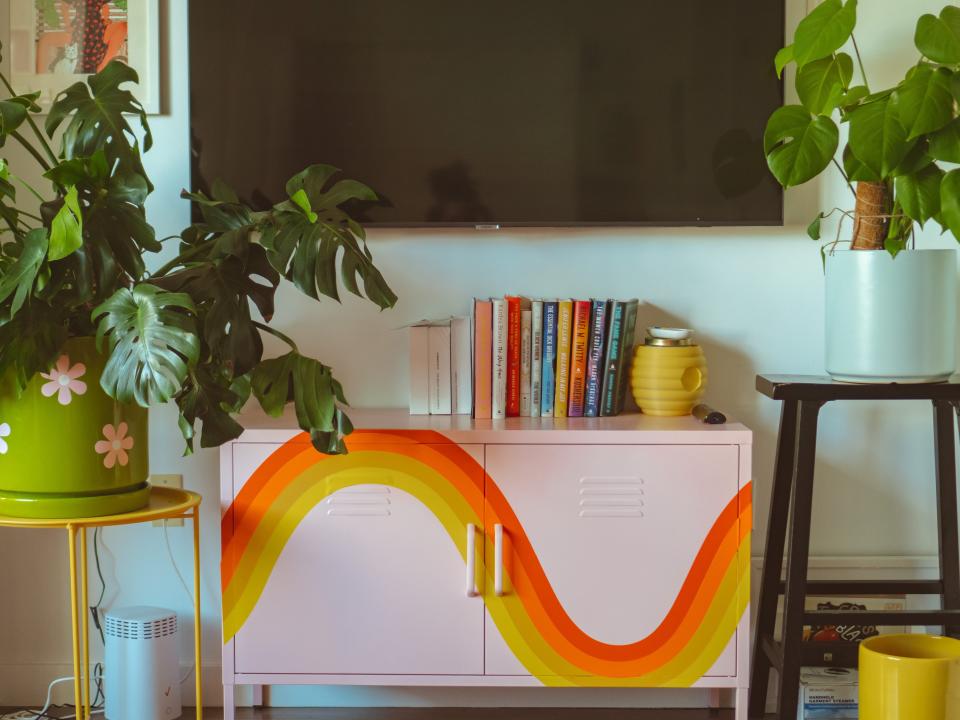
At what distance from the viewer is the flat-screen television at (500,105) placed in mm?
2418

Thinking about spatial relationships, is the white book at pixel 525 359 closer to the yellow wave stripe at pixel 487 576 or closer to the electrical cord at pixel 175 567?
the yellow wave stripe at pixel 487 576

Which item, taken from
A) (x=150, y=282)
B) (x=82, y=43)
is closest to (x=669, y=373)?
(x=150, y=282)

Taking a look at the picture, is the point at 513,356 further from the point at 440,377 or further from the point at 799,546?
the point at 799,546

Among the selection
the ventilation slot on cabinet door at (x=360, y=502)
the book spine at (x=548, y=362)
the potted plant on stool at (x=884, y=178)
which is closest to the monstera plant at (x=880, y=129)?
the potted plant on stool at (x=884, y=178)

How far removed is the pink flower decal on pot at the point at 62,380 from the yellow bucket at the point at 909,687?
64.7 inches

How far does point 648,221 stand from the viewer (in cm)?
245

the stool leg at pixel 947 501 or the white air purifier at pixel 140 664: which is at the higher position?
the stool leg at pixel 947 501

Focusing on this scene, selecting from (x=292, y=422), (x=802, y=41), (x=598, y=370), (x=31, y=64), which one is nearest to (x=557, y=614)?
(x=598, y=370)

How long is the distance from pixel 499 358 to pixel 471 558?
45 centimetres

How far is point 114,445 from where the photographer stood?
78.6 inches

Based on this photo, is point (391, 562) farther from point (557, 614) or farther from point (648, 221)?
point (648, 221)

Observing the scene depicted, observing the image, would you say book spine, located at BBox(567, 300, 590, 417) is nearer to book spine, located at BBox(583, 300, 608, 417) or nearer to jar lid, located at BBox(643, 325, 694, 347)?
book spine, located at BBox(583, 300, 608, 417)

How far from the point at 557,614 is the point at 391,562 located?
0.37 metres

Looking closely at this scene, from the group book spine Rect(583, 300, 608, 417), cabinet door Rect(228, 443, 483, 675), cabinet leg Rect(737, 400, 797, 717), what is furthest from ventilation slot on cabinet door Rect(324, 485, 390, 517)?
cabinet leg Rect(737, 400, 797, 717)
